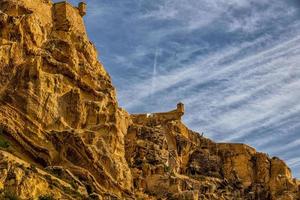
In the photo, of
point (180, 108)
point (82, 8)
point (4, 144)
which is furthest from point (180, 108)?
point (4, 144)

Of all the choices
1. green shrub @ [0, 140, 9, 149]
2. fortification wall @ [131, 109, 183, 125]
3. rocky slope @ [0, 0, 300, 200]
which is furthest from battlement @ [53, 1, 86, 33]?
green shrub @ [0, 140, 9, 149]

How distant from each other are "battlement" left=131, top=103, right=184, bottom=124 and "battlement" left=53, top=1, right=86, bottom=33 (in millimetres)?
17037

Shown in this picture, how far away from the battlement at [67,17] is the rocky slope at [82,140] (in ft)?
0.51

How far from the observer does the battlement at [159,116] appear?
115m

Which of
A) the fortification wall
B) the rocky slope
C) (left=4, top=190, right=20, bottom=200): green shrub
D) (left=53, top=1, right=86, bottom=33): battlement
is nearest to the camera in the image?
(left=4, top=190, right=20, bottom=200): green shrub

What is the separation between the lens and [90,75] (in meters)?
99.2

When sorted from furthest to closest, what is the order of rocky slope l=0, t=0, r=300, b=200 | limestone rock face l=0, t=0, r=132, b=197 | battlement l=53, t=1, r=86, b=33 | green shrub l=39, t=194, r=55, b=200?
battlement l=53, t=1, r=86, b=33 → limestone rock face l=0, t=0, r=132, b=197 → rocky slope l=0, t=0, r=300, b=200 → green shrub l=39, t=194, r=55, b=200

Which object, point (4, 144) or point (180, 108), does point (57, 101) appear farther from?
point (180, 108)

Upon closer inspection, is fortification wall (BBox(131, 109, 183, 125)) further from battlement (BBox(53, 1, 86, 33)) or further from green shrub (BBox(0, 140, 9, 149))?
green shrub (BBox(0, 140, 9, 149))

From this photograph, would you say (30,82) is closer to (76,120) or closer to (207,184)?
(76,120)

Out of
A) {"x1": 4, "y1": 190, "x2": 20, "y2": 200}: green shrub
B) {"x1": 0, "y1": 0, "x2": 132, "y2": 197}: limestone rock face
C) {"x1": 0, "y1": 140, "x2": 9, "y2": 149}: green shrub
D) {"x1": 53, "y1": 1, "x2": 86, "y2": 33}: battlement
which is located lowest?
{"x1": 4, "y1": 190, "x2": 20, "y2": 200}: green shrub

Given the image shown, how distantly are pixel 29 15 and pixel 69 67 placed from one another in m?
8.93

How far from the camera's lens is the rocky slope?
83.4 m

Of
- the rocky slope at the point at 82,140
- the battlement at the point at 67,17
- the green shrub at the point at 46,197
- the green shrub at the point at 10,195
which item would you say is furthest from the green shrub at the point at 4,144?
the battlement at the point at 67,17
